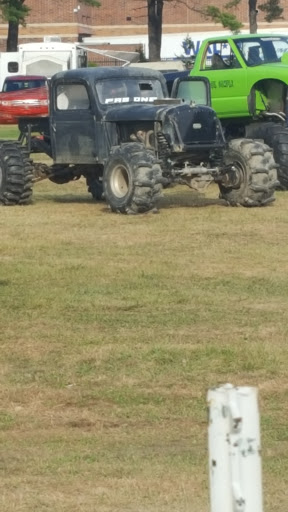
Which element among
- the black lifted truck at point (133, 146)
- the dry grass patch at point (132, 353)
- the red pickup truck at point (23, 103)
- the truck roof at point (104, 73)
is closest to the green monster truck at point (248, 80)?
the black lifted truck at point (133, 146)

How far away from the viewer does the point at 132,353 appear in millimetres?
8359

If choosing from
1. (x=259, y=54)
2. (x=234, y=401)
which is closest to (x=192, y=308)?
(x=234, y=401)

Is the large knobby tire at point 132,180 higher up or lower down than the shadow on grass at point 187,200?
higher up

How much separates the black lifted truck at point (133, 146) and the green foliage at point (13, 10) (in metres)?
37.5

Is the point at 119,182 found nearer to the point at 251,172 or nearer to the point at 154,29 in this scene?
the point at 251,172

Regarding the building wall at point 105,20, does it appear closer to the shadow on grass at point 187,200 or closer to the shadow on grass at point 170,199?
the shadow on grass at point 170,199

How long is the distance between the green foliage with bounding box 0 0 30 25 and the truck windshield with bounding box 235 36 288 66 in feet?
115

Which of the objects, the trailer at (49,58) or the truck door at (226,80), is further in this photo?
the trailer at (49,58)

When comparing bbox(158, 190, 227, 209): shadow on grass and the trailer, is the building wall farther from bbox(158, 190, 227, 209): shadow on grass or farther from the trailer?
bbox(158, 190, 227, 209): shadow on grass

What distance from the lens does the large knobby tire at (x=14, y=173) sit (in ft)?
54.1

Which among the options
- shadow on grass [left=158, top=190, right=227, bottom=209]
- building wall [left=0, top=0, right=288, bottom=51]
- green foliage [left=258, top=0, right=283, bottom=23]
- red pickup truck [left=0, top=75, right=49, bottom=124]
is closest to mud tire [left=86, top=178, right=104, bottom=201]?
shadow on grass [left=158, top=190, right=227, bottom=209]

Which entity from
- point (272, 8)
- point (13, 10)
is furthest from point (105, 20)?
point (13, 10)

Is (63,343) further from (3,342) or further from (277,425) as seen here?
(277,425)

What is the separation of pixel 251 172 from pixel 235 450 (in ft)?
39.2
